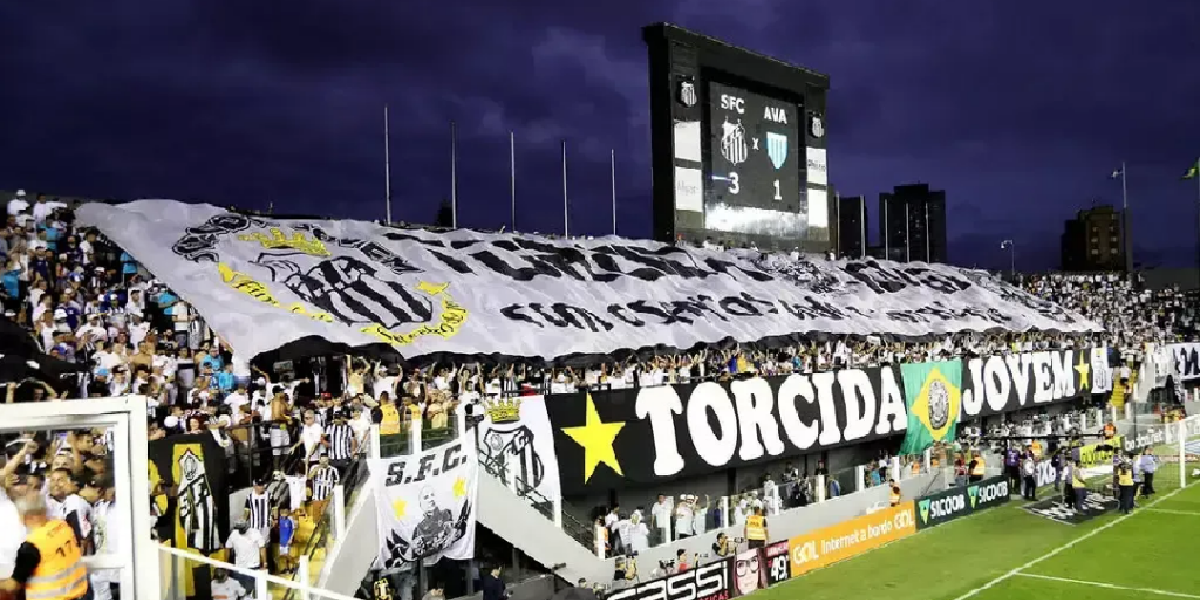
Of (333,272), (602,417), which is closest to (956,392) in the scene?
(602,417)

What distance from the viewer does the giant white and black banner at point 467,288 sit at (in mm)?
19797

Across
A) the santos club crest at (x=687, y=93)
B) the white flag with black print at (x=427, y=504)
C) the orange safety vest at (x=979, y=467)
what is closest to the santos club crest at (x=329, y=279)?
the white flag with black print at (x=427, y=504)

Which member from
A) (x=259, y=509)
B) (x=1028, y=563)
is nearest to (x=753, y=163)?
(x=1028, y=563)

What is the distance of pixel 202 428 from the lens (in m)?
15.2

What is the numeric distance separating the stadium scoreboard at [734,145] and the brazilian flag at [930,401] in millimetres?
6886

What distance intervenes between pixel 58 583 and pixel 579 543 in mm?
15643

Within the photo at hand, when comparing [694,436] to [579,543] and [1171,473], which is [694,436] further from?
[1171,473]

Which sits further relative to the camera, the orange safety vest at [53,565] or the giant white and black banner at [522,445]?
the giant white and black banner at [522,445]

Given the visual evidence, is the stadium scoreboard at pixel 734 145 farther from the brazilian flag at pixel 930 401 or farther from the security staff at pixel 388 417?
the security staff at pixel 388 417

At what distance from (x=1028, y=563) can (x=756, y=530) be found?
721 centimetres

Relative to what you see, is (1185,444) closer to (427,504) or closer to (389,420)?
(427,504)

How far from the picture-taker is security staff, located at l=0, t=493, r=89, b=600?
6082 mm

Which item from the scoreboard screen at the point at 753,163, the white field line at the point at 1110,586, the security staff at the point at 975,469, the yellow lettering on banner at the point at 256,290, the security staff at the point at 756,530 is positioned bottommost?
the white field line at the point at 1110,586

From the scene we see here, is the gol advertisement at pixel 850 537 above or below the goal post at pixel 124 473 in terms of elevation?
below
